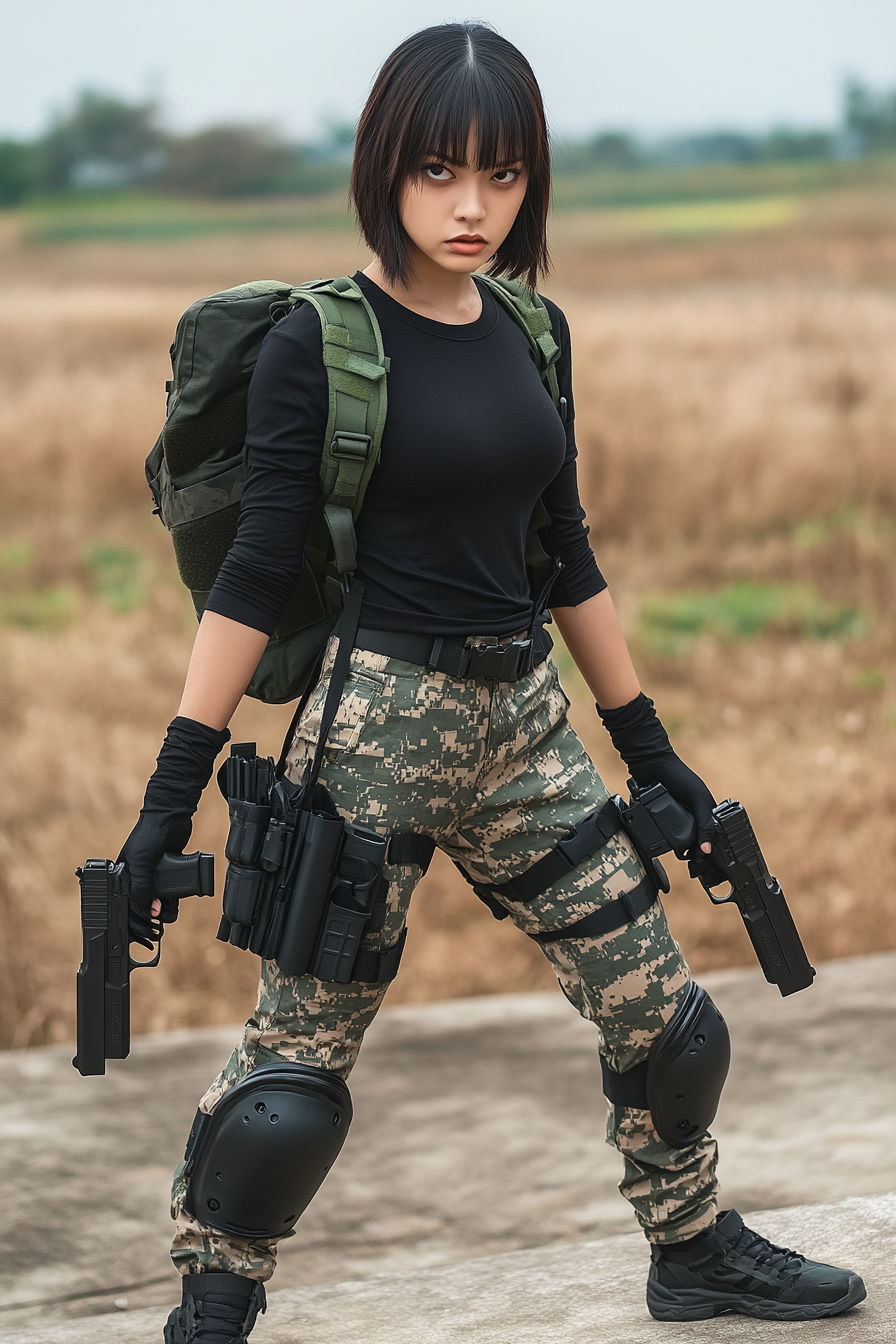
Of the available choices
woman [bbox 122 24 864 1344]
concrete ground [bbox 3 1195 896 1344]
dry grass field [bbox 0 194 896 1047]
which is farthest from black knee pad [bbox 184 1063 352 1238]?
dry grass field [bbox 0 194 896 1047]

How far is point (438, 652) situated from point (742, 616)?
5924 millimetres

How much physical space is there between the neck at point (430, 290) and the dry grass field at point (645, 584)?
269 centimetres

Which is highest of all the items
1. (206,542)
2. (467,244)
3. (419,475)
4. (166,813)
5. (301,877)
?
(467,244)

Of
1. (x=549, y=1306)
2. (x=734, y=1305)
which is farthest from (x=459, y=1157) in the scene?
(x=734, y=1305)

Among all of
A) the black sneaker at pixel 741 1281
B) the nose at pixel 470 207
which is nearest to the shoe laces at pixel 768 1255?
the black sneaker at pixel 741 1281

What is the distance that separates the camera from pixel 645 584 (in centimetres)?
823

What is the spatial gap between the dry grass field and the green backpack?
7.67ft

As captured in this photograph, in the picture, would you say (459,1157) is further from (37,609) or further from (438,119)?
(37,609)

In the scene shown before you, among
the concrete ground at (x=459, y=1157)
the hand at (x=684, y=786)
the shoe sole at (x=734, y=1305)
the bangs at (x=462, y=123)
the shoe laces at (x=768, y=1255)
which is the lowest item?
the concrete ground at (x=459, y=1157)

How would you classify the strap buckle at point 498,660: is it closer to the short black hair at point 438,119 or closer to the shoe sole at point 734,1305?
the short black hair at point 438,119

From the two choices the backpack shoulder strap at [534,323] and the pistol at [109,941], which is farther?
the backpack shoulder strap at [534,323]

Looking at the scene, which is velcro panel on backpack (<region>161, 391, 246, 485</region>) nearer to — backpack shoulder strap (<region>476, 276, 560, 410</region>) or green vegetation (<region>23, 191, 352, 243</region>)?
backpack shoulder strap (<region>476, 276, 560, 410</region>)

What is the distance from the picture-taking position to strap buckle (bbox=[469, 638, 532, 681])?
6.66ft

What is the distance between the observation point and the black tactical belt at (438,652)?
6.64 ft
